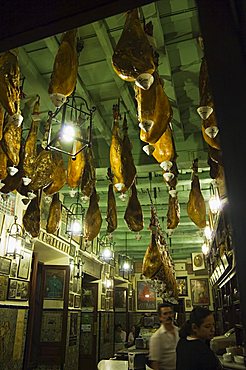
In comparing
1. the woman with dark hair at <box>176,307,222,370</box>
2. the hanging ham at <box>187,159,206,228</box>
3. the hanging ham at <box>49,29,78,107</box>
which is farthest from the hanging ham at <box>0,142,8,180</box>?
the woman with dark hair at <box>176,307,222,370</box>

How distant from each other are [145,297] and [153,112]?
14652 millimetres

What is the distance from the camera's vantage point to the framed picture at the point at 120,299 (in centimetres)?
1338

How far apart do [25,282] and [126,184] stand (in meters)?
3.85

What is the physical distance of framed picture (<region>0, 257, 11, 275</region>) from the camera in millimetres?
4727

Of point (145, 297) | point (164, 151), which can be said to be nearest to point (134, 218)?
point (164, 151)

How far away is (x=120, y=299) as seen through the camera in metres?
13.7

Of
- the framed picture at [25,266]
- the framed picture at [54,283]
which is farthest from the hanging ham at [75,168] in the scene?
the framed picture at [54,283]

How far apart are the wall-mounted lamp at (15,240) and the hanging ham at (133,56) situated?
4.04m

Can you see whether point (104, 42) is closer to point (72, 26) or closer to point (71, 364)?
point (72, 26)

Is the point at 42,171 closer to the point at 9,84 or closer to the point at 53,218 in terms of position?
the point at 9,84

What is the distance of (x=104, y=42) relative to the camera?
2.77 meters

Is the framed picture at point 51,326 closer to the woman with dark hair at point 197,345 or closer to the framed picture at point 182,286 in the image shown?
the woman with dark hair at point 197,345

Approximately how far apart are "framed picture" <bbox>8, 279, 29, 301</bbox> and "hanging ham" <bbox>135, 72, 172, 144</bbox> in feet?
13.2

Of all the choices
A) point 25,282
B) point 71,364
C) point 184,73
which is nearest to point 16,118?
point 184,73
